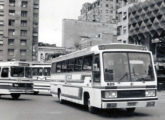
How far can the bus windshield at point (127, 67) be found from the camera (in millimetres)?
13900

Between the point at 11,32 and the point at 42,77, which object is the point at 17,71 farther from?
the point at 11,32

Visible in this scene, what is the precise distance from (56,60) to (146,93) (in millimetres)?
9707

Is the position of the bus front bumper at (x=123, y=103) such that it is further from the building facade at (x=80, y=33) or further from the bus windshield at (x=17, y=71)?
the building facade at (x=80, y=33)

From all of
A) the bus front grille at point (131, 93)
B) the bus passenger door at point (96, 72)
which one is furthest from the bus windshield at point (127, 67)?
the bus front grille at point (131, 93)

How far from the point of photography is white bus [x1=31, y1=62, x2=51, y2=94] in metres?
30.4

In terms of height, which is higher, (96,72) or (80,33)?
(80,33)

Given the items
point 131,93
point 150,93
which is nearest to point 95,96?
point 131,93

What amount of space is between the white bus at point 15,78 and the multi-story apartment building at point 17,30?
7259 cm

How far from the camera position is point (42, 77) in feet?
101

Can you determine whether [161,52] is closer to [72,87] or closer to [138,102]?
[72,87]

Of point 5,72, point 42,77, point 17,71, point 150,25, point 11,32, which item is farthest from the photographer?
point 11,32

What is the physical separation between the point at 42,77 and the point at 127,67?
17.4m

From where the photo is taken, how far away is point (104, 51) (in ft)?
47.1

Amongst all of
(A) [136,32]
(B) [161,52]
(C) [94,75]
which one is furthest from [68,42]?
(C) [94,75]
